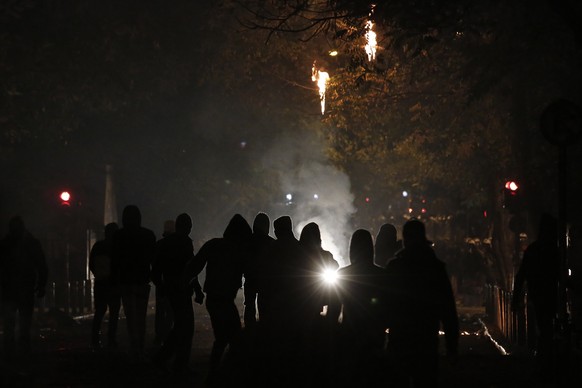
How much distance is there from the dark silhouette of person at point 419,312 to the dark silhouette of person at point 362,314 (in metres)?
0.19

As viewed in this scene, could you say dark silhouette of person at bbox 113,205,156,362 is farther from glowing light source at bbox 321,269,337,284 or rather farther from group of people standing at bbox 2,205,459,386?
glowing light source at bbox 321,269,337,284

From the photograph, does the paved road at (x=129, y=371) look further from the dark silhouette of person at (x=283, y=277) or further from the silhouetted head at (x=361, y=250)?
the silhouetted head at (x=361, y=250)

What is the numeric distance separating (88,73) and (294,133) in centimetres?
1862

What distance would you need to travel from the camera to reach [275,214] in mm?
62906

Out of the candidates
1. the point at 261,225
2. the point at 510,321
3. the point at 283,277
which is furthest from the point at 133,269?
the point at 510,321

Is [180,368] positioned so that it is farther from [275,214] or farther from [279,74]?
[275,214]

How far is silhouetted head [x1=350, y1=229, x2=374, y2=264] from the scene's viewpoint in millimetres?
10742

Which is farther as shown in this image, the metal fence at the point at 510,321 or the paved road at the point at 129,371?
the metal fence at the point at 510,321

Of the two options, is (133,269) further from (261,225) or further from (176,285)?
(261,225)

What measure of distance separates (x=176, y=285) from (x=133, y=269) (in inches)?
40.3

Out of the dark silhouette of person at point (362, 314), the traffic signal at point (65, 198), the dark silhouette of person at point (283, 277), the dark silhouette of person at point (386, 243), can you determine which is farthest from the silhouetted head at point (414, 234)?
the traffic signal at point (65, 198)

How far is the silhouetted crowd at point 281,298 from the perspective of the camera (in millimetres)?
8391

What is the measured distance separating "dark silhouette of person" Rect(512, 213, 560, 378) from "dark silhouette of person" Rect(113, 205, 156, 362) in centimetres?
503

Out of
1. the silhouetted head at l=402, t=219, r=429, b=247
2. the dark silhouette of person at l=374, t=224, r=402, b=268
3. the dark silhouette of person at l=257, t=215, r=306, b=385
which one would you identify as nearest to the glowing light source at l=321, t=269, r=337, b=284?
the dark silhouette of person at l=257, t=215, r=306, b=385
